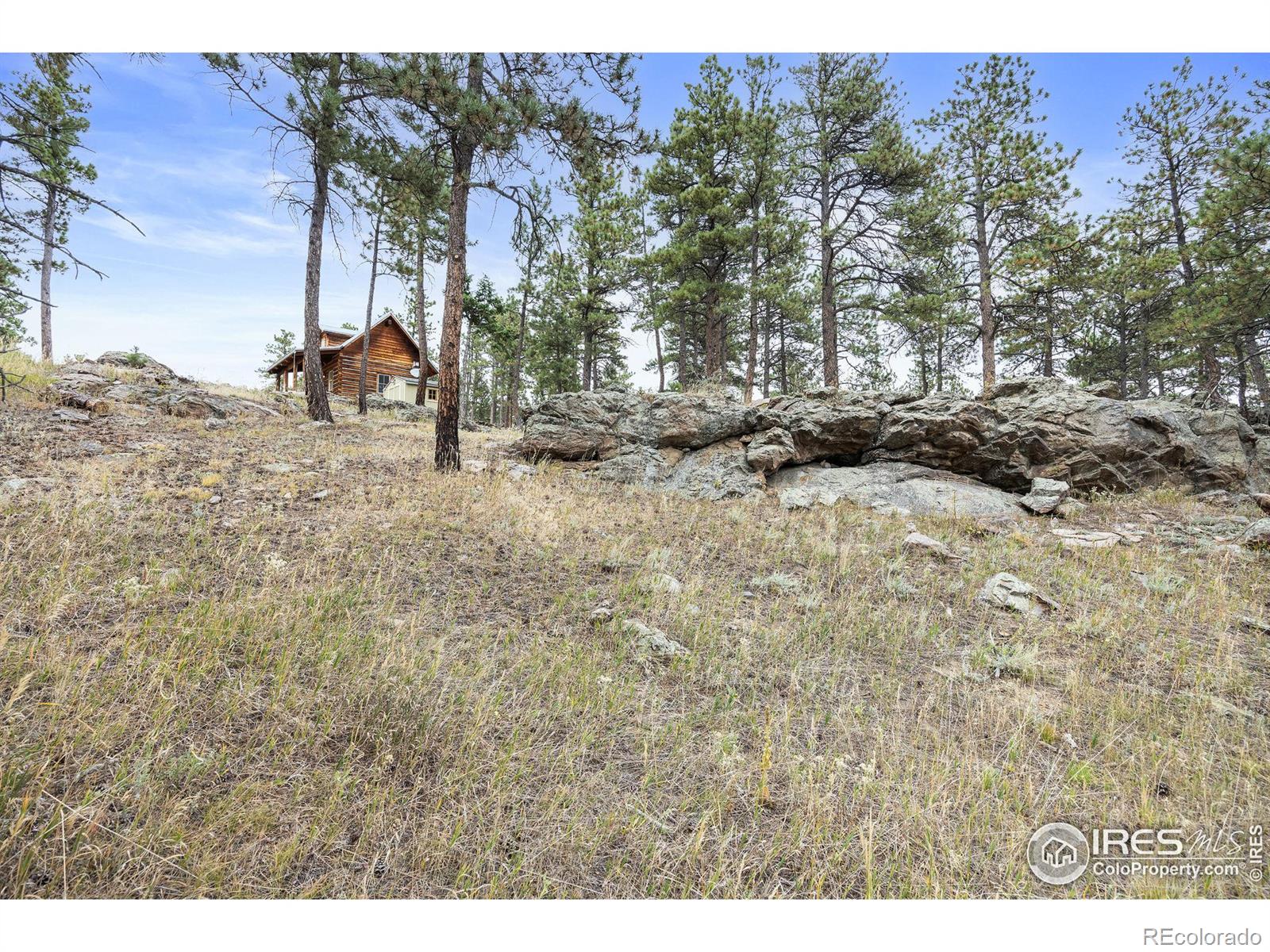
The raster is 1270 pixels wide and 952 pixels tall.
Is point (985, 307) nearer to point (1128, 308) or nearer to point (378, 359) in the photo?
point (1128, 308)

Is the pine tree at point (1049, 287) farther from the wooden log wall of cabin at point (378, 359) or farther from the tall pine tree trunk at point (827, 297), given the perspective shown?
the wooden log wall of cabin at point (378, 359)

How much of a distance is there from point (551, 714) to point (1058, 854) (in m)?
2.84

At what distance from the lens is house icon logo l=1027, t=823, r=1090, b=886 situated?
2.35 m

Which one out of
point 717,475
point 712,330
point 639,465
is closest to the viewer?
point 717,475

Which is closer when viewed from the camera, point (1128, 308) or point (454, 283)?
point (454, 283)

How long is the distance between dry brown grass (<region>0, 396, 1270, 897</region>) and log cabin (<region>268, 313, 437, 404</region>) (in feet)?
92.9

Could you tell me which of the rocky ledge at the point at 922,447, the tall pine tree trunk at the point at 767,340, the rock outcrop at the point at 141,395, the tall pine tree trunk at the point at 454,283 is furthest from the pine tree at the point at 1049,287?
the rock outcrop at the point at 141,395

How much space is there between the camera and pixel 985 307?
1692cm

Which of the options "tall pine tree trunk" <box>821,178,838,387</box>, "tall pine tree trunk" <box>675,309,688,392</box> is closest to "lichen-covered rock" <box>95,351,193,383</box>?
"tall pine tree trunk" <box>675,309,688,392</box>

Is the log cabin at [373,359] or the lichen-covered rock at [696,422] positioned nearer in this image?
the lichen-covered rock at [696,422]

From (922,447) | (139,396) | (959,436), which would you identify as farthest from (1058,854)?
(139,396)

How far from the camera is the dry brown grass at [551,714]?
2.16 meters

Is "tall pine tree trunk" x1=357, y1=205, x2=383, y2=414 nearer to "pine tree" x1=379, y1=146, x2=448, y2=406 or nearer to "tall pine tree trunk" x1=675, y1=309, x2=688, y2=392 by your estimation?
"pine tree" x1=379, y1=146, x2=448, y2=406

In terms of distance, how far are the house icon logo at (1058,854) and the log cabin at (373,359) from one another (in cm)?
3428
